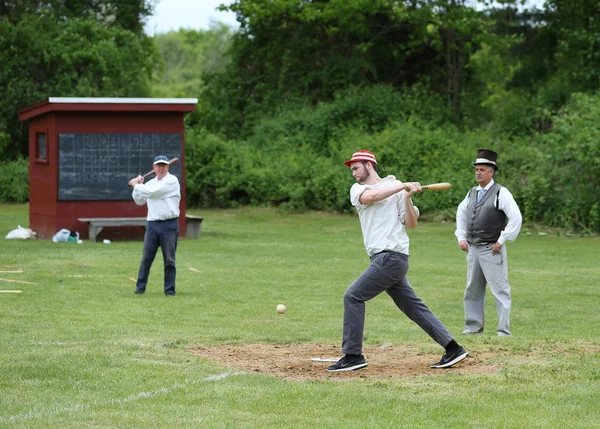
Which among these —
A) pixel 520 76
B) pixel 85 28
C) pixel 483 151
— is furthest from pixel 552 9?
pixel 483 151

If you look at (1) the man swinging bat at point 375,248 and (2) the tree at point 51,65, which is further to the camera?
(2) the tree at point 51,65

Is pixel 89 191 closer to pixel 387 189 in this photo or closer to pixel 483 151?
pixel 483 151

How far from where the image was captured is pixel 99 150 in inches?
949

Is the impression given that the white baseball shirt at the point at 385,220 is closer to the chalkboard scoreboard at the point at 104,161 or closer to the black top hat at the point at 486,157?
the black top hat at the point at 486,157

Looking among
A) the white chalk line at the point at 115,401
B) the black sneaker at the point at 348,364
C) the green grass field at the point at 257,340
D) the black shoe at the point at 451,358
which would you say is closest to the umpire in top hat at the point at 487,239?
the green grass field at the point at 257,340


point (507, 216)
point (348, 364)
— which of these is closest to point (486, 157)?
point (507, 216)

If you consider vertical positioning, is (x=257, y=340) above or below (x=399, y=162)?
below

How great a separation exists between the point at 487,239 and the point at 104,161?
1423 cm

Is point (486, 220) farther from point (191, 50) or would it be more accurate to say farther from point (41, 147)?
point (191, 50)

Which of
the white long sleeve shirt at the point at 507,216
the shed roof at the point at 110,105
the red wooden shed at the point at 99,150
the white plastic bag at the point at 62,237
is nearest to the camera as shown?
the white long sleeve shirt at the point at 507,216

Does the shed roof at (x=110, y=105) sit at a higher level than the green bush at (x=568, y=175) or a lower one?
higher

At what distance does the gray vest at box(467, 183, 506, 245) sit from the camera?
1159cm

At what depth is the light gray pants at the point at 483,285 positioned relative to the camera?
38.0ft

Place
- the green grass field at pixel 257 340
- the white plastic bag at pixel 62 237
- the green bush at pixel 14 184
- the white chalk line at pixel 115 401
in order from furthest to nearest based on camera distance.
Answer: the green bush at pixel 14 184 < the white plastic bag at pixel 62 237 < the green grass field at pixel 257 340 < the white chalk line at pixel 115 401
